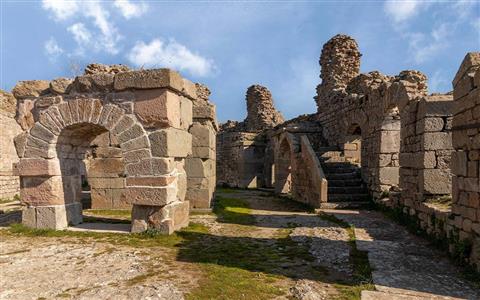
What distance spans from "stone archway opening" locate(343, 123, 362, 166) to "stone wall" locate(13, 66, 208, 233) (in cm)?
726

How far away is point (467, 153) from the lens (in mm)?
4363

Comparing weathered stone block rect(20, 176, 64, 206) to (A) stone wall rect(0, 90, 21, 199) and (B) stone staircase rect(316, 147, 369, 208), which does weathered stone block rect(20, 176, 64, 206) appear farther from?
(A) stone wall rect(0, 90, 21, 199)

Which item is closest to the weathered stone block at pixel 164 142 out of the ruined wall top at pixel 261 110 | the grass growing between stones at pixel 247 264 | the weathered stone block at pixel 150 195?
the weathered stone block at pixel 150 195

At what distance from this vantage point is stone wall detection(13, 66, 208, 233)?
599 cm

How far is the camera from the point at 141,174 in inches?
238

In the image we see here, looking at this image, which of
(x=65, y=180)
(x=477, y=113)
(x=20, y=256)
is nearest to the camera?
(x=477, y=113)

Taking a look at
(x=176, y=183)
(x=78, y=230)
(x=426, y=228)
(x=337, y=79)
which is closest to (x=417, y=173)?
(x=426, y=228)

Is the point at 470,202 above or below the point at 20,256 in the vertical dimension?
above

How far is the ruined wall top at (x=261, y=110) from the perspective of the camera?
21516 mm

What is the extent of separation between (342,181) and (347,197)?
827 millimetres

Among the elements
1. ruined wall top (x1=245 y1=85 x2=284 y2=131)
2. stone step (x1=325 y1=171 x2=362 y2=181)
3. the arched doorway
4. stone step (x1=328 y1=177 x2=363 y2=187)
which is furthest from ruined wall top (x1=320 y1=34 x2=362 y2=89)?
the arched doorway

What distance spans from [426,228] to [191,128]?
602 centimetres

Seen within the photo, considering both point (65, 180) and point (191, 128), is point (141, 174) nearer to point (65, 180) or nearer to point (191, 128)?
point (65, 180)

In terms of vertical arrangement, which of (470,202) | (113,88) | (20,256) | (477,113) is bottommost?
(20,256)
